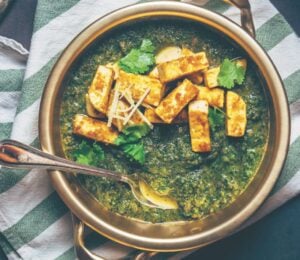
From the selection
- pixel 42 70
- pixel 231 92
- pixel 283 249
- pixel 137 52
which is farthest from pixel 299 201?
pixel 42 70

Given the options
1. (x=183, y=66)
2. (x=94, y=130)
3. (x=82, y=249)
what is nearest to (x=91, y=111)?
(x=94, y=130)

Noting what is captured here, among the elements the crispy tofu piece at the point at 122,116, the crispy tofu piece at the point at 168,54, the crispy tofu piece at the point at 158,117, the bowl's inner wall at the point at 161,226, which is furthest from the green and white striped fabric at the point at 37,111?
the crispy tofu piece at the point at 158,117

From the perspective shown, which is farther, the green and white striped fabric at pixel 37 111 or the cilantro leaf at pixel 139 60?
the green and white striped fabric at pixel 37 111

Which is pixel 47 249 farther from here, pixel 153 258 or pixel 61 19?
pixel 61 19

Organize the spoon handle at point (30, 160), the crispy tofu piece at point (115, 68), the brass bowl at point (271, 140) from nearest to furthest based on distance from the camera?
the spoon handle at point (30, 160) → the brass bowl at point (271, 140) → the crispy tofu piece at point (115, 68)

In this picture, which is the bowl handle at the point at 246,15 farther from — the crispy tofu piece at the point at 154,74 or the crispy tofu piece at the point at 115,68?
the crispy tofu piece at the point at 115,68
